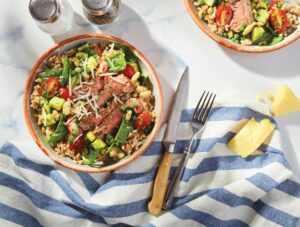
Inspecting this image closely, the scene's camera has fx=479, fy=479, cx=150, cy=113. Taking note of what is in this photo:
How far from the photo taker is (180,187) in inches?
63.1

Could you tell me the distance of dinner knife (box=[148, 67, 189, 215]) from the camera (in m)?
1.56

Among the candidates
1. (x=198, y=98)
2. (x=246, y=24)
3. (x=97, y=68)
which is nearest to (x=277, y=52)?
(x=246, y=24)

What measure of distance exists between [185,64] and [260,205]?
1.78ft

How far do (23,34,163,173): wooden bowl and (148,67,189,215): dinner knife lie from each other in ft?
0.23

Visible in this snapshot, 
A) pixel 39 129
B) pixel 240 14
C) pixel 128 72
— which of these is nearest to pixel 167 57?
pixel 128 72

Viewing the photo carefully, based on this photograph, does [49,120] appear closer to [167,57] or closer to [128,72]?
[128,72]

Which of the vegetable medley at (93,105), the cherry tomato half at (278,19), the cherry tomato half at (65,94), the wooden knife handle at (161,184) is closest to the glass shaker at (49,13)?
the vegetable medley at (93,105)

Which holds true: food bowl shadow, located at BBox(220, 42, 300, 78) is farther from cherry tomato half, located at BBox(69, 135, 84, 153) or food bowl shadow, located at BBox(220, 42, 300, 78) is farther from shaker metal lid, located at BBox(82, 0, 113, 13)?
cherry tomato half, located at BBox(69, 135, 84, 153)

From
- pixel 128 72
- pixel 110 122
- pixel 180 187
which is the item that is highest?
pixel 128 72

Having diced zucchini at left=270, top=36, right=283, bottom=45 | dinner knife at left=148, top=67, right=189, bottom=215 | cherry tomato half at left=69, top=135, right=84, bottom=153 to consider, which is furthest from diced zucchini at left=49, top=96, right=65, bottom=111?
diced zucchini at left=270, top=36, right=283, bottom=45

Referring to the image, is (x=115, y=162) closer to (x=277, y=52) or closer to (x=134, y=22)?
(x=134, y=22)

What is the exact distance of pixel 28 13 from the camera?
1597 mm

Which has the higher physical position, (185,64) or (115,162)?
(185,64)

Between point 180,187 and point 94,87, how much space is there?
442 millimetres
